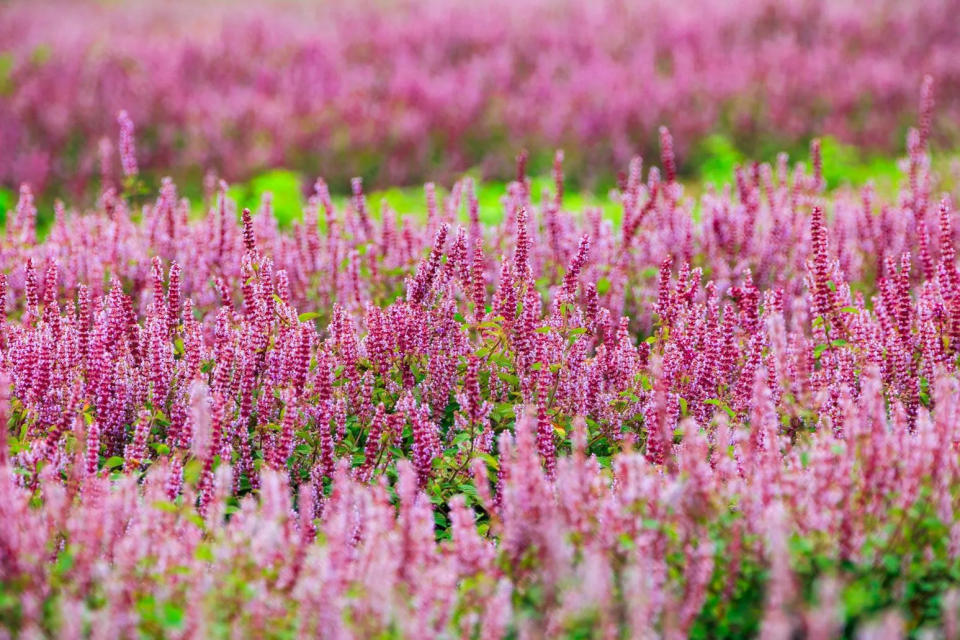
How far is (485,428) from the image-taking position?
3396 millimetres

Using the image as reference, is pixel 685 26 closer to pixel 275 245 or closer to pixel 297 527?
pixel 275 245

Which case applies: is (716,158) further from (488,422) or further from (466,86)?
(488,422)

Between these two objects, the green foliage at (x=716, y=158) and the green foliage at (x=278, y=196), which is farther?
the green foliage at (x=716, y=158)

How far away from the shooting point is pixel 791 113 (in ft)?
36.2

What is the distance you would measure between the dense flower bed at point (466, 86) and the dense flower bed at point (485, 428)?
191 inches

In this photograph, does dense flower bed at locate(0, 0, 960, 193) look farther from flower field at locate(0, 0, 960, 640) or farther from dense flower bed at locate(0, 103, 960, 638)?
dense flower bed at locate(0, 103, 960, 638)

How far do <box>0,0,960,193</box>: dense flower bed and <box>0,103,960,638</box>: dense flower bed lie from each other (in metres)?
4.86

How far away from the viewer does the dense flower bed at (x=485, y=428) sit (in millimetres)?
2242

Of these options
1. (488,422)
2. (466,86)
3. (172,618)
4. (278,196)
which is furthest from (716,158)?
(172,618)

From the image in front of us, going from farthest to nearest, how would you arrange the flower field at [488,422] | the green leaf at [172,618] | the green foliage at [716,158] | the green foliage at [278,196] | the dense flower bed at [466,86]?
the dense flower bed at [466,86] < the green foliage at [716,158] < the green foliage at [278,196] < the flower field at [488,422] < the green leaf at [172,618]

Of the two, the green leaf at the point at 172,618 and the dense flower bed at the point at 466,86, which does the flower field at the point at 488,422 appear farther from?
the dense flower bed at the point at 466,86

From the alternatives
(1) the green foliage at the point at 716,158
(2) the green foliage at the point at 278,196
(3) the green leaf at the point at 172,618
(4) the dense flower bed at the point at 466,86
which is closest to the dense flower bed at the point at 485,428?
(3) the green leaf at the point at 172,618

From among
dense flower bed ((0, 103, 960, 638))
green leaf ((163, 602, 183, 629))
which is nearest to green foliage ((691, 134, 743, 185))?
dense flower bed ((0, 103, 960, 638))

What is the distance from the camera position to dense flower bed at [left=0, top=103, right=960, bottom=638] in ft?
7.36
